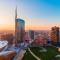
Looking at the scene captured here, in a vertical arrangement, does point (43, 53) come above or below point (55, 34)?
below

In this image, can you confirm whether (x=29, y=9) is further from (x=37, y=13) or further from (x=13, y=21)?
(x=13, y=21)

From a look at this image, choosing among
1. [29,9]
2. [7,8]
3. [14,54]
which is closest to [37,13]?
[29,9]

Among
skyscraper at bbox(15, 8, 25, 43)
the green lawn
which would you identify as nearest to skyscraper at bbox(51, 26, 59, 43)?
the green lawn

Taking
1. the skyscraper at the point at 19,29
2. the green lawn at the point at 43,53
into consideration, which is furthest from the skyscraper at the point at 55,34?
the skyscraper at the point at 19,29

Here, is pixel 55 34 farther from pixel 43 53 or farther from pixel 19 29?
pixel 19 29

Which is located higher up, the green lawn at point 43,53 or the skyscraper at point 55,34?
the skyscraper at point 55,34

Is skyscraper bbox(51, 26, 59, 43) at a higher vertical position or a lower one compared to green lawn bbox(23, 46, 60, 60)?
higher

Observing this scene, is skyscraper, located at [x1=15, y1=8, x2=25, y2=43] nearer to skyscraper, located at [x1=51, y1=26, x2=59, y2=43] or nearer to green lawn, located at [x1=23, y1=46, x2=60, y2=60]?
green lawn, located at [x1=23, y1=46, x2=60, y2=60]

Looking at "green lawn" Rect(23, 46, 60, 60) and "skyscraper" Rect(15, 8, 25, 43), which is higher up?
"skyscraper" Rect(15, 8, 25, 43)

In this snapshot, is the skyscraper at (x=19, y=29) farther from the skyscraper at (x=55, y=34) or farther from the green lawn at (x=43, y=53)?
the skyscraper at (x=55, y=34)

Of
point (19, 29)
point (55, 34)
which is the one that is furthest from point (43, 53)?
point (19, 29)

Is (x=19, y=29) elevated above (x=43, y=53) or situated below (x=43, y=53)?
above
